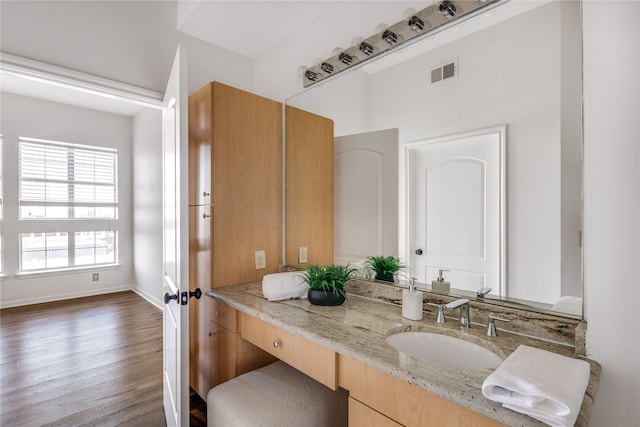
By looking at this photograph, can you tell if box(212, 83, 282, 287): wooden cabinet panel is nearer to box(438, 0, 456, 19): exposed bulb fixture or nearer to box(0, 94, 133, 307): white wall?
box(438, 0, 456, 19): exposed bulb fixture

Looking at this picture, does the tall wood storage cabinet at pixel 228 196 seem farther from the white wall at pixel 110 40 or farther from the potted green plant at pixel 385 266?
the potted green plant at pixel 385 266

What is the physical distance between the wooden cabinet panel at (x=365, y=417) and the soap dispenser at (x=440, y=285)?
0.61 m

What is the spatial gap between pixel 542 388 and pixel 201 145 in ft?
6.27

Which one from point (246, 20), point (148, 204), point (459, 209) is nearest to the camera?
point (459, 209)

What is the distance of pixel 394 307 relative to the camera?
147cm

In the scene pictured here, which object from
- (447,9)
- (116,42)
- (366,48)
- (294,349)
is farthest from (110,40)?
(294,349)

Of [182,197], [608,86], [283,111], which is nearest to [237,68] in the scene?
[283,111]

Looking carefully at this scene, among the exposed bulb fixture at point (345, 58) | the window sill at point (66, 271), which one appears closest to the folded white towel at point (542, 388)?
the exposed bulb fixture at point (345, 58)

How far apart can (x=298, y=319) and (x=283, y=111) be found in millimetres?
1484

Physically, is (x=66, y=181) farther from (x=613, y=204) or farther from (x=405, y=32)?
(x=613, y=204)

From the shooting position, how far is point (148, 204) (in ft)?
14.5

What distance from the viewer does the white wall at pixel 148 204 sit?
13.4 ft

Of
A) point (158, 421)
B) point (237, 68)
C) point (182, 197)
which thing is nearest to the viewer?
point (182, 197)

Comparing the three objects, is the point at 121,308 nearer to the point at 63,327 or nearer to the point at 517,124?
the point at 63,327
